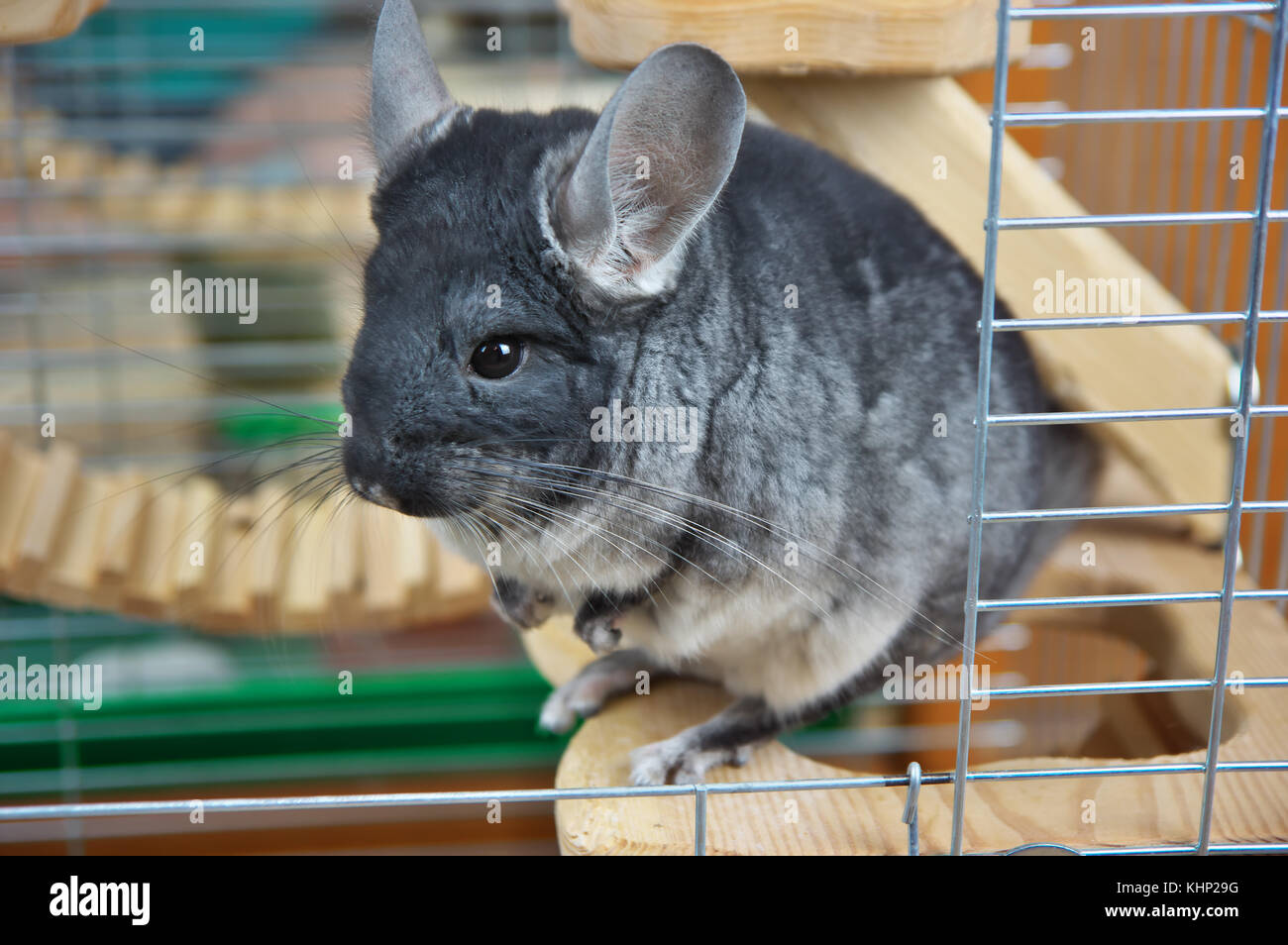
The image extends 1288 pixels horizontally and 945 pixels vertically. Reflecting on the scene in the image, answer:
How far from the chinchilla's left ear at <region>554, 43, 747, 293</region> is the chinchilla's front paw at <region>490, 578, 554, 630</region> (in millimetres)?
329

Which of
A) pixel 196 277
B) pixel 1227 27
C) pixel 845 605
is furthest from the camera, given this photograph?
pixel 196 277

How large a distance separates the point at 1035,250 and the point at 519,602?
2.38 feet

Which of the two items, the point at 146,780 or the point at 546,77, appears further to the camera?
the point at 546,77

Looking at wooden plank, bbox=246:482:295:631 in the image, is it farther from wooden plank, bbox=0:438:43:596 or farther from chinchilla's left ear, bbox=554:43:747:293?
chinchilla's left ear, bbox=554:43:747:293

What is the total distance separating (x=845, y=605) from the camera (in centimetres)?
121

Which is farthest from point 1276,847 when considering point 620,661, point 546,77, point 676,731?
point 546,77

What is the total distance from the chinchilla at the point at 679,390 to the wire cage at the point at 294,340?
0.29 m

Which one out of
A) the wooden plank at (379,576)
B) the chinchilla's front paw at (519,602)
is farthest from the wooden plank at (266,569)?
the chinchilla's front paw at (519,602)

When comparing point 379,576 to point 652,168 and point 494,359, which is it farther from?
point 652,168

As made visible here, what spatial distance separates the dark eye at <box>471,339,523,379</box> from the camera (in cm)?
102

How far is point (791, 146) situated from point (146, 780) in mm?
1432

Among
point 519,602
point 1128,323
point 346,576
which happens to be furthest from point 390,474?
point 346,576

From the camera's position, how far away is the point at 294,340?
8.22 feet

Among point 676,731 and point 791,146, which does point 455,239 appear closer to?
point 791,146
